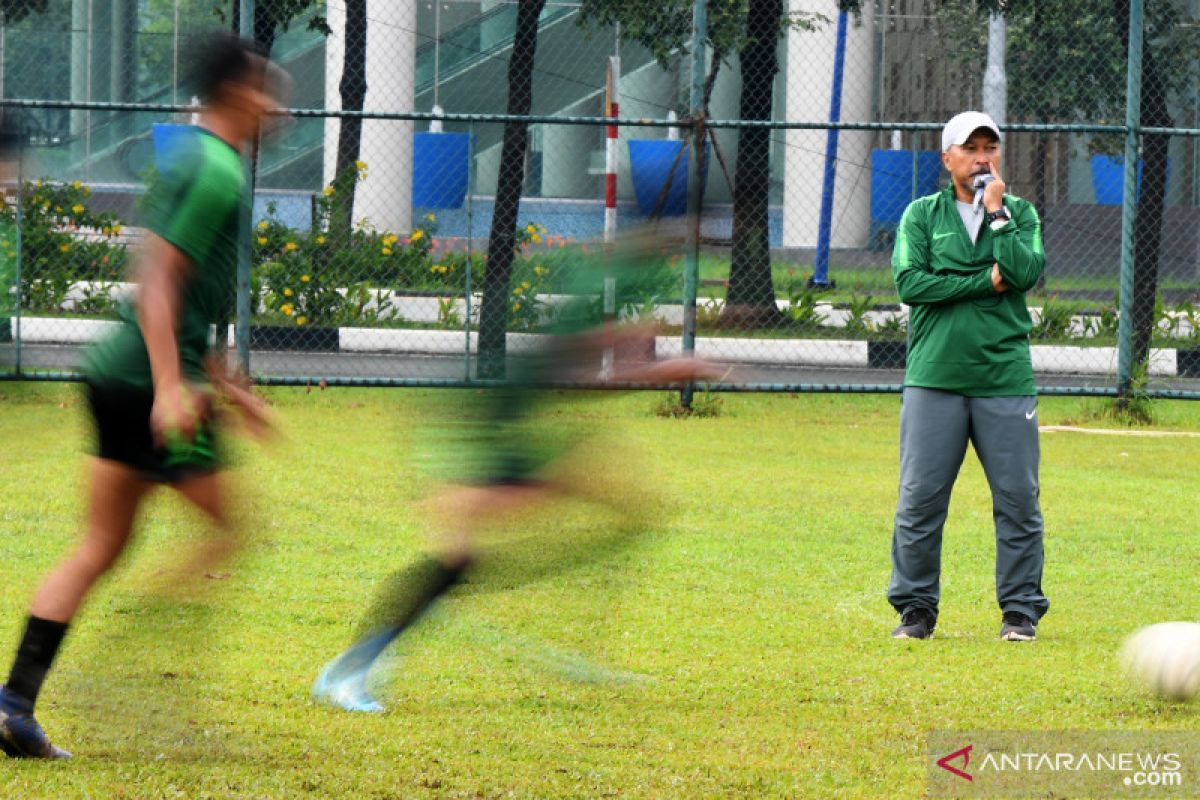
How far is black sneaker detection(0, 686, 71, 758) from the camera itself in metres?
4.34

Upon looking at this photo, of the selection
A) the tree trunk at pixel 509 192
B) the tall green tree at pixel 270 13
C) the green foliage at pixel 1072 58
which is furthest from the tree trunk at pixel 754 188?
the green foliage at pixel 1072 58

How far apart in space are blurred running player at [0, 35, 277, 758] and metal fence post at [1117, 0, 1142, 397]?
8602 millimetres

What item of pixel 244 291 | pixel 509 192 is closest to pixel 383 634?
pixel 244 291

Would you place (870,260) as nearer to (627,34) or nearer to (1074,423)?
(627,34)

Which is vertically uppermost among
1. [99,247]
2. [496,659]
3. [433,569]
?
[99,247]


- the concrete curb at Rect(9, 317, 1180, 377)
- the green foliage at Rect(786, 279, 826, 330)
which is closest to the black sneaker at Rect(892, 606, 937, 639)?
the concrete curb at Rect(9, 317, 1180, 377)

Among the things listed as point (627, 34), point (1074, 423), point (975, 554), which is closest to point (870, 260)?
point (627, 34)

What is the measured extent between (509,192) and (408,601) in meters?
10.3

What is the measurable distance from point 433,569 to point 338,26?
2017cm

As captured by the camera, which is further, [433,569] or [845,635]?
[845,635]

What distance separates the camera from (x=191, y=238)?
4340mm

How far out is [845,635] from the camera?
620 cm

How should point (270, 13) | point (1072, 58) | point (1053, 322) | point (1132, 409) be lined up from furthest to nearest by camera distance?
point (1072, 58), point (1053, 322), point (270, 13), point (1132, 409)

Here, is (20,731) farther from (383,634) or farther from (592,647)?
(592,647)
